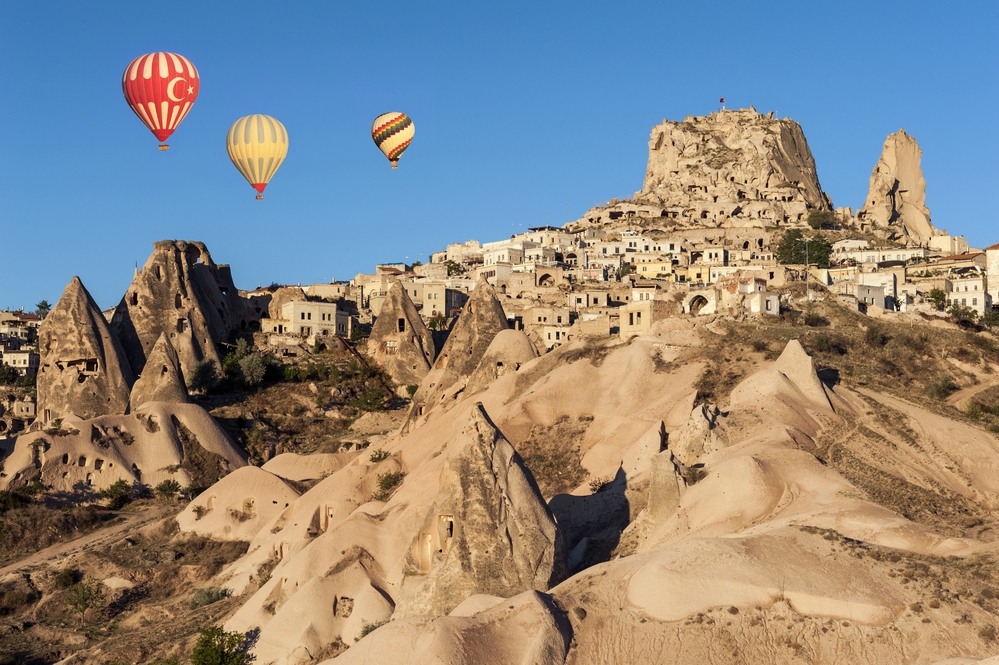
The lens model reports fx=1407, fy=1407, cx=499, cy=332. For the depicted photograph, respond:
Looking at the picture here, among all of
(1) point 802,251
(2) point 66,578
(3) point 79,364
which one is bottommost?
(2) point 66,578

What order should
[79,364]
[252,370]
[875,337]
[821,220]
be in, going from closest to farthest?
[875,337] < [79,364] < [252,370] < [821,220]

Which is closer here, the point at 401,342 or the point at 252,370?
the point at 252,370

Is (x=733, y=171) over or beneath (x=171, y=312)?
over

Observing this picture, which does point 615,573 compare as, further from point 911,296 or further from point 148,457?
point 911,296

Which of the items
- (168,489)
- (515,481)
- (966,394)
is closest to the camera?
(515,481)

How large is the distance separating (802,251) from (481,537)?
3423 inches

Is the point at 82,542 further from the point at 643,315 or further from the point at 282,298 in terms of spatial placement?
the point at 282,298

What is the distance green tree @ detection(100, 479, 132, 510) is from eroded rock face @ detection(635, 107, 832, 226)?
85179mm

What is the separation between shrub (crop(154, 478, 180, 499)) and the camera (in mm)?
60250

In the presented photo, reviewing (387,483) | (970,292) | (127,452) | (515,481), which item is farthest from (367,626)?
(970,292)

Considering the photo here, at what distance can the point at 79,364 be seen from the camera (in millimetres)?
72375

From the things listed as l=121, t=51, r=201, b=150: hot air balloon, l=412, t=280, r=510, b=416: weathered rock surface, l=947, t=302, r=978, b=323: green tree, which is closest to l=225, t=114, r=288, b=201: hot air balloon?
l=121, t=51, r=201, b=150: hot air balloon

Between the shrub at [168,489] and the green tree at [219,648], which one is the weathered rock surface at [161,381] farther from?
the green tree at [219,648]

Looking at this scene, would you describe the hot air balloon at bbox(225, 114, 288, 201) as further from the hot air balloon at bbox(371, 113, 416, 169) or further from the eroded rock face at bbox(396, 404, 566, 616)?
the eroded rock face at bbox(396, 404, 566, 616)
